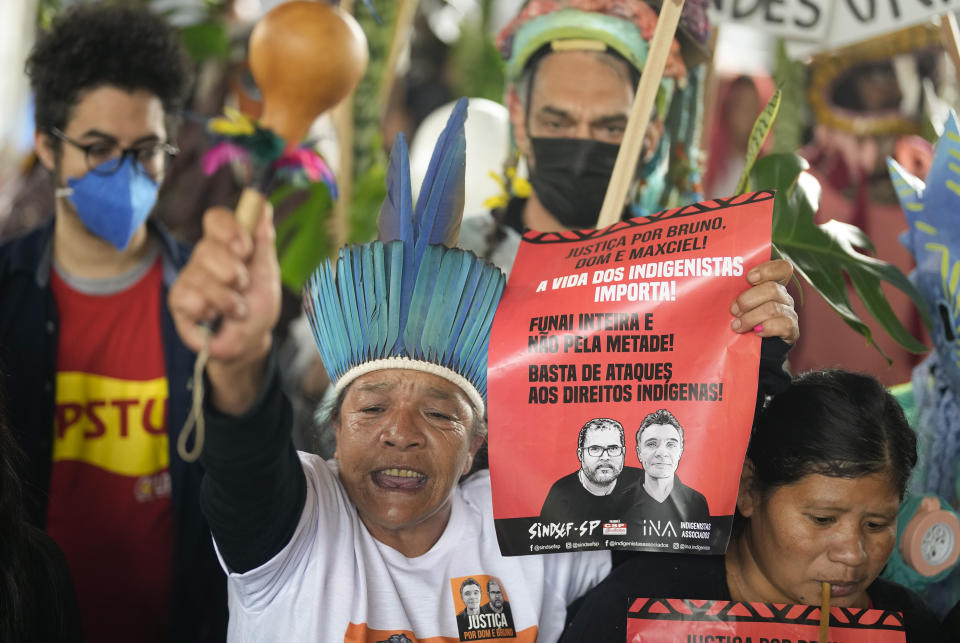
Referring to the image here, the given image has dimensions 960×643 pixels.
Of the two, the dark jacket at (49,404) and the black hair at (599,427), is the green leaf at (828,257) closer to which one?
Answer: the black hair at (599,427)

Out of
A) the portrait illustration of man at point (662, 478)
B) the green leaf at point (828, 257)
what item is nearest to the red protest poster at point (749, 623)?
the portrait illustration of man at point (662, 478)

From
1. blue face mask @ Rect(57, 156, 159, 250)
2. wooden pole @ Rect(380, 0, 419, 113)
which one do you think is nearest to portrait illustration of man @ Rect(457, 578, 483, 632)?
blue face mask @ Rect(57, 156, 159, 250)

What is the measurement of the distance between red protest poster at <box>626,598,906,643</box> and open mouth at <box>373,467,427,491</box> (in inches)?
17.6

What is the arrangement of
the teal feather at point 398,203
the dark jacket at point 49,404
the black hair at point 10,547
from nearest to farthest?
the black hair at point 10,547 < the teal feather at point 398,203 < the dark jacket at point 49,404

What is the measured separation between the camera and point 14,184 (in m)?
3.85

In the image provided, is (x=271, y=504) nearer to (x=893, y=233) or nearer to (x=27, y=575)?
(x=27, y=575)

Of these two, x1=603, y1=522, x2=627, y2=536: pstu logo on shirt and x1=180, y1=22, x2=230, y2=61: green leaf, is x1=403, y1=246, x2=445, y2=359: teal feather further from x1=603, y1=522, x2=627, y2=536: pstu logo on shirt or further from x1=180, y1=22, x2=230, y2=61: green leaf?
x1=180, y1=22, x2=230, y2=61: green leaf

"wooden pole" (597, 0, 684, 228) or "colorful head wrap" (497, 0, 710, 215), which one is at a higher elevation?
"colorful head wrap" (497, 0, 710, 215)

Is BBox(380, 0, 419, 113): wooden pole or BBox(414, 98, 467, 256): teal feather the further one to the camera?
BBox(380, 0, 419, 113): wooden pole

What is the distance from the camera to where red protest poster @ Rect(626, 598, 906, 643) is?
172 cm

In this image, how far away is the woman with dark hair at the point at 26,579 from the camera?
5.42 feet

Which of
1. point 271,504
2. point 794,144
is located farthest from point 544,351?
point 794,144

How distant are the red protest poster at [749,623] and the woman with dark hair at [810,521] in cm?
5

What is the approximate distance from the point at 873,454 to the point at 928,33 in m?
1.86
